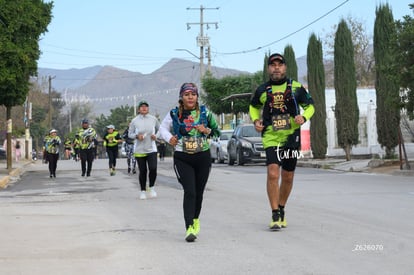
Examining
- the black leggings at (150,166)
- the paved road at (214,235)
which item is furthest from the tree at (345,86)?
the black leggings at (150,166)

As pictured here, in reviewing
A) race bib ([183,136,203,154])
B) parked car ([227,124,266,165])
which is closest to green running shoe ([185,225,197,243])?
race bib ([183,136,203,154])

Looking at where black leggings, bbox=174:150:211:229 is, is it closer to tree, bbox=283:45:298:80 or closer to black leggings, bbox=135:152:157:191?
black leggings, bbox=135:152:157:191

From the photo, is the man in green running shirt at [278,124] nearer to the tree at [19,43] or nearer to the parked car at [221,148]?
the tree at [19,43]

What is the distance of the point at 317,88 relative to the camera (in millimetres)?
33125

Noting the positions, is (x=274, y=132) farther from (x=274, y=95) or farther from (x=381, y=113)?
(x=381, y=113)

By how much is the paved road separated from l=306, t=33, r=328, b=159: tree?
18482mm

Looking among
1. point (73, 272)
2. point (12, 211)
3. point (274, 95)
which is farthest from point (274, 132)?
point (12, 211)

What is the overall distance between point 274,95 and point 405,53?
40.6ft

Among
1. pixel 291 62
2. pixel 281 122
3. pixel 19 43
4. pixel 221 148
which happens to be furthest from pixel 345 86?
pixel 281 122

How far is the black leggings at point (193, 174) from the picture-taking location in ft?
27.5

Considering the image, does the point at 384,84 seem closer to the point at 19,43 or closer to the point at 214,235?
the point at 19,43

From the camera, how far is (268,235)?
8.51 m

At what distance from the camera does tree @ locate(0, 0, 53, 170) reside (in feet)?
80.6

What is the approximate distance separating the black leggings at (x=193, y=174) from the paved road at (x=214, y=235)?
0.44m
